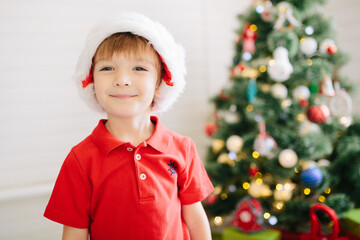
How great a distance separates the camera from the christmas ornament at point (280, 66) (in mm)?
1775

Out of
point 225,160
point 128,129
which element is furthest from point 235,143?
point 128,129

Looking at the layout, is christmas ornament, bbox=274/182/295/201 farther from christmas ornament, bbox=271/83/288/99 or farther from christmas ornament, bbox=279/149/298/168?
christmas ornament, bbox=271/83/288/99

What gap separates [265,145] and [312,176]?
0.95 feet

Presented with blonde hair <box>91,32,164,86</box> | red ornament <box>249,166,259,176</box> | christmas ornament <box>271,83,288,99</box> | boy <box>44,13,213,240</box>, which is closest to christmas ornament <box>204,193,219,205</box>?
red ornament <box>249,166,259,176</box>

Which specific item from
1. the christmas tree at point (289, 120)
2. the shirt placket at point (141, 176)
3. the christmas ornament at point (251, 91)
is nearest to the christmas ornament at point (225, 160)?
the christmas tree at point (289, 120)

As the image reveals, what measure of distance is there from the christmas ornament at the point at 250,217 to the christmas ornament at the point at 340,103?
0.72m

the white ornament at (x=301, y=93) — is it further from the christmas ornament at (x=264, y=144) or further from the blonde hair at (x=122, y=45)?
the blonde hair at (x=122, y=45)

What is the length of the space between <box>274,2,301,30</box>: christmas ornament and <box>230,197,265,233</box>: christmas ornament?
102 centimetres

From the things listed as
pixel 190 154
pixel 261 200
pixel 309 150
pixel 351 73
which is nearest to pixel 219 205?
pixel 261 200

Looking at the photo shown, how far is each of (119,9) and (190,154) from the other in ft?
4.42

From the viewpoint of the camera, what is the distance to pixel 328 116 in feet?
6.19

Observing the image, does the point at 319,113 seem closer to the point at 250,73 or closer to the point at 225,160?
the point at 250,73

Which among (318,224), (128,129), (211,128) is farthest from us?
(211,128)

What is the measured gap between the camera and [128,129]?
112 cm
